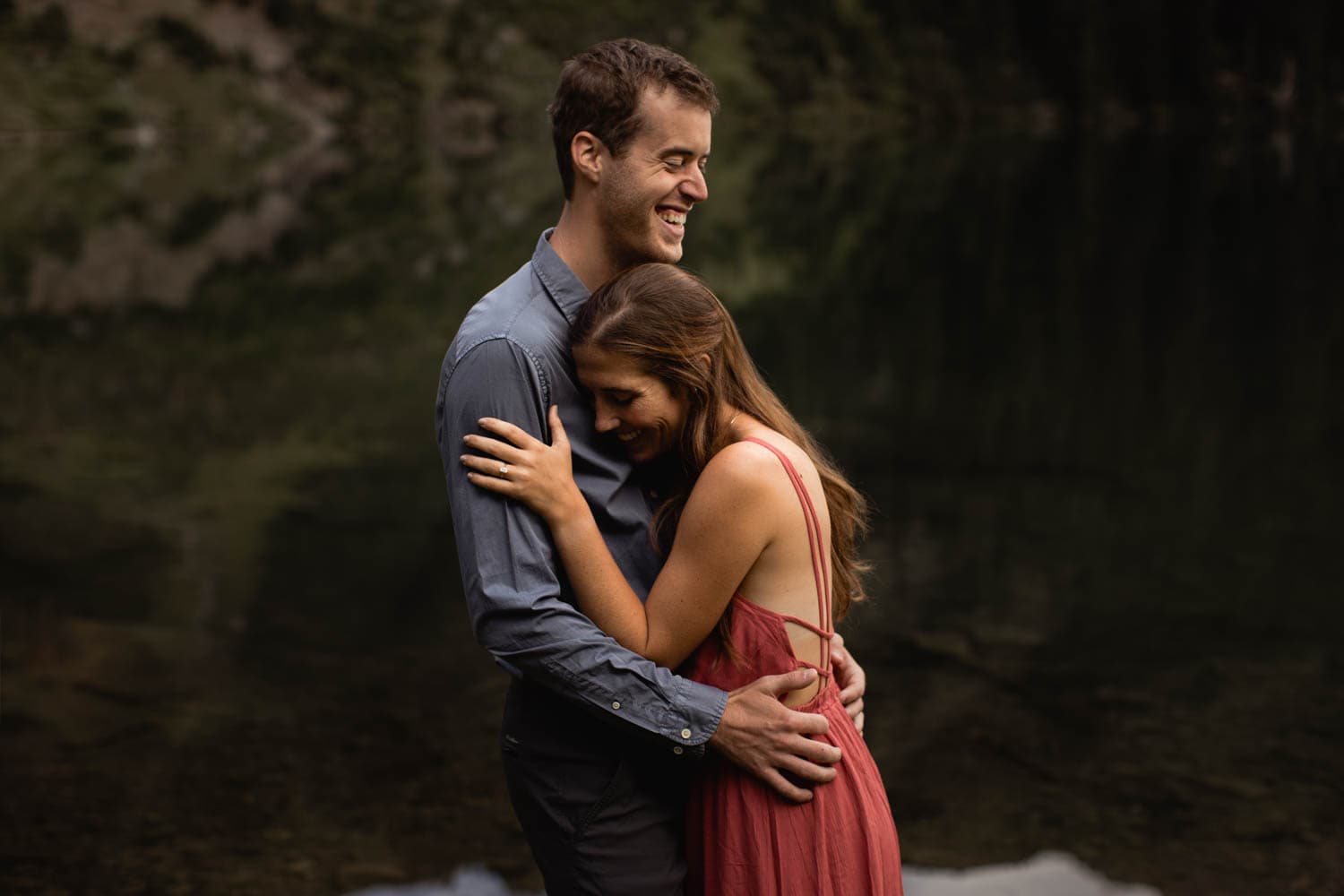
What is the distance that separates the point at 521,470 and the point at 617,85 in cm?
88

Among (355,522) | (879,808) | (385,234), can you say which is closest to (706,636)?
(879,808)

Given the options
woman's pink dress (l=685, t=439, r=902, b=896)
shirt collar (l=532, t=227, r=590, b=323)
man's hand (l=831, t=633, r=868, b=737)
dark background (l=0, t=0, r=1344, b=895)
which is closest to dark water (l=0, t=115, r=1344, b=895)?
dark background (l=0, t=0, r=1344, b=895)

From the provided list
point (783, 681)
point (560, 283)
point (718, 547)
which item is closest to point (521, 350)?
point (560, 283)

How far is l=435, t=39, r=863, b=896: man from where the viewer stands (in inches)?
131

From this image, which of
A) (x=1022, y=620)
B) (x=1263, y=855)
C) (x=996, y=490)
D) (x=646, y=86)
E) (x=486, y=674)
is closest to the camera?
(x=646, y=86)

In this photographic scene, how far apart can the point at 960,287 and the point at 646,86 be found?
20.5 meters

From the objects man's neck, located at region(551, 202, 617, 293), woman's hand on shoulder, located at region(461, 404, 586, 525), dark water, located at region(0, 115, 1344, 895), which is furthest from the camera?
dark water, located at region(0, 115, 1344, 895)

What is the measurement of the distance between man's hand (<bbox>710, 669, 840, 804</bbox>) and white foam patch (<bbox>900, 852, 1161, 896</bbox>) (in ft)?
9.40

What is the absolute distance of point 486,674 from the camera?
27.2 ft

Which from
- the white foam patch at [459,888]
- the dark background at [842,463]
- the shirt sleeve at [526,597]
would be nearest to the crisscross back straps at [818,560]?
the shirt sleeve at [526,597]

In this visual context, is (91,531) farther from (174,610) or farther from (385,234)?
(385,234)

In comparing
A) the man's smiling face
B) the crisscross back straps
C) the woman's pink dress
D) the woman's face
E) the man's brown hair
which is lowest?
the woman's pink dress

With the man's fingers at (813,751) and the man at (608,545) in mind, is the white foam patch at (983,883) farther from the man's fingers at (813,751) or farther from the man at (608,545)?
the man's fingers at (813,751)

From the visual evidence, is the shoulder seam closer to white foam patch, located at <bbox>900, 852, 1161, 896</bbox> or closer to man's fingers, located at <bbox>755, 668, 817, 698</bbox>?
man's fingers, located at <bbox>755, 668, 817, 698</bbox>
